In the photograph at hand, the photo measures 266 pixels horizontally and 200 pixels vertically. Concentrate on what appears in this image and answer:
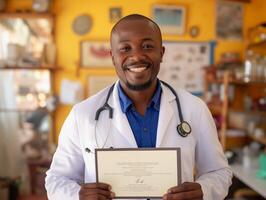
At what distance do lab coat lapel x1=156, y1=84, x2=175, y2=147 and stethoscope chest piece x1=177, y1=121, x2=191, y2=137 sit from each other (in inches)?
1.8

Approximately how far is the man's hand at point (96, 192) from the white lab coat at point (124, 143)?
3.1 inches

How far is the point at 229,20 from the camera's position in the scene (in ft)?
10.6

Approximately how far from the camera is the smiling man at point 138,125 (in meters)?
1.09

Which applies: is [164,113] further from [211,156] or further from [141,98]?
[211,156]

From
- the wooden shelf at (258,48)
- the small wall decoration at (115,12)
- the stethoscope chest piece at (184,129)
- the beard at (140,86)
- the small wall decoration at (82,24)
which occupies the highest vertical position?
the small wall decoration at (115,12)

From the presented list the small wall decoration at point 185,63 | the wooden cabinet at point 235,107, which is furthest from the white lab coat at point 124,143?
the small wall decoration at point 185,63

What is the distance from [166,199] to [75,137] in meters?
0.37

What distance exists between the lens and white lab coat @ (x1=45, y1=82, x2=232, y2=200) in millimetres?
1104

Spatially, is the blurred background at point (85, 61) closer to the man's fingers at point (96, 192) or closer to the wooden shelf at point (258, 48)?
the wooden shelf at point (258, 48)

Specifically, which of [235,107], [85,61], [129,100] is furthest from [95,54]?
[129,100]

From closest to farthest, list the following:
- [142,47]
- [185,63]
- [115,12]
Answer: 1. [142,47]
2. [115,12]
3. [185,63]

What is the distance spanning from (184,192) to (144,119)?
0.94 feet

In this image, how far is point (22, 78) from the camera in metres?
3.14

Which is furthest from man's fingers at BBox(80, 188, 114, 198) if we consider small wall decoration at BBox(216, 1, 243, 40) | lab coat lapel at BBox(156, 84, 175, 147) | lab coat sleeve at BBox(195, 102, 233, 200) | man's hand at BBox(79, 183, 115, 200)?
small wall decoration at BBox(216, 1, 243, 40)
